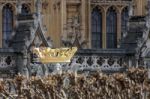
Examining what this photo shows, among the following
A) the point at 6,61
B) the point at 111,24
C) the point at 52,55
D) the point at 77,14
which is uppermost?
the point at 77,14

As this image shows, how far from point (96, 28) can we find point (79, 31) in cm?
279

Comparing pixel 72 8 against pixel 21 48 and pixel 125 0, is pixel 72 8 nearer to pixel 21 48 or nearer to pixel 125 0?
pixel 125 0

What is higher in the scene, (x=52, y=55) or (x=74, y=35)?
(x=52, y=55)

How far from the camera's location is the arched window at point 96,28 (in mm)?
64312

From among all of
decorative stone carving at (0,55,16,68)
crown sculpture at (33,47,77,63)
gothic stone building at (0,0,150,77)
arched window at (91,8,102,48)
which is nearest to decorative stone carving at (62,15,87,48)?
gothic stone building at (0,0,150,77)

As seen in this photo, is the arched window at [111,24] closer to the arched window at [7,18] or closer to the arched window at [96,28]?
the arched window at [96,28]

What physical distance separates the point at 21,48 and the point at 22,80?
28.4 ft

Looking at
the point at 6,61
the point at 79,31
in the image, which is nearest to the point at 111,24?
the point at 79,31

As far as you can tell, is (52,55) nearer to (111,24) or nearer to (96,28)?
(96,28)

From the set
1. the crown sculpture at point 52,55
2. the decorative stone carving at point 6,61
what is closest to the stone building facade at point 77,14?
the decorative stone carving at point 6,61

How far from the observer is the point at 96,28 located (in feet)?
212

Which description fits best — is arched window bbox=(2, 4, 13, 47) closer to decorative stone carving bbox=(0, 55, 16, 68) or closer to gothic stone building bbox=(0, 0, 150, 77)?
gothic stone building bbox=(0, 0, 150, 77)

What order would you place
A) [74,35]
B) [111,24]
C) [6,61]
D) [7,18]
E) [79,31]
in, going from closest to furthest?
[6,61] < [74,35] < [79,31] < [7,18] < [111,24]

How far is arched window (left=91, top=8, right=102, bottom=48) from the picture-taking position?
6431 cm
